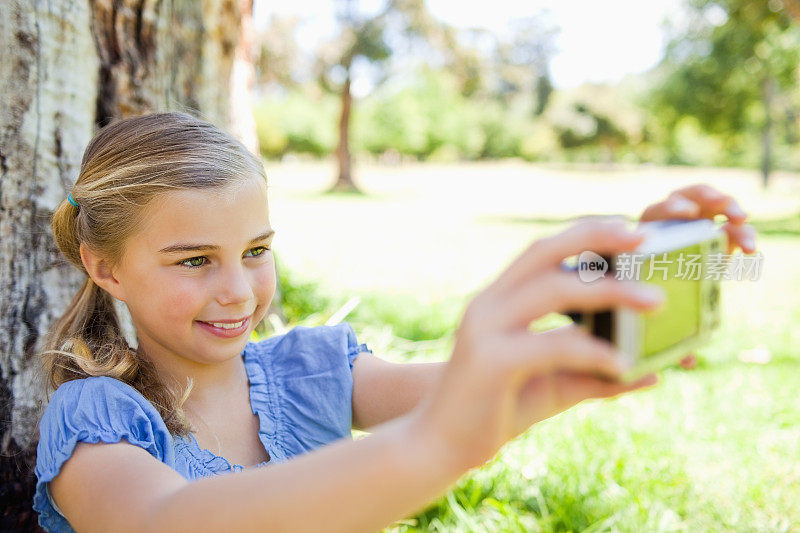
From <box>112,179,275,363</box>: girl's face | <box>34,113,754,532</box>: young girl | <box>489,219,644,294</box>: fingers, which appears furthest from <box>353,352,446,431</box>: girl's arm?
Answer: <box>489,219,644,294</box>: fingers

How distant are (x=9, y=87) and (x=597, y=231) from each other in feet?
6.05

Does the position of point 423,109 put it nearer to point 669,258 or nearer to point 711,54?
point 711,54

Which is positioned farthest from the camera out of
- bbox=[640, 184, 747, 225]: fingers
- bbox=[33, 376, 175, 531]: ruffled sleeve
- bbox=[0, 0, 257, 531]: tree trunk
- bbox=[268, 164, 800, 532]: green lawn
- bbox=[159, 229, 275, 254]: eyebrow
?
bbox=[268, 164, 800, 532]: green lawn

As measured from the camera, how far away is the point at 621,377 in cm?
78

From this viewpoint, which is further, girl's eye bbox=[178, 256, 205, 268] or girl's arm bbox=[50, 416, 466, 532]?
girl's eye bbox=[178, 256, 205, 268]

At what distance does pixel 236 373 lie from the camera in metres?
1.76

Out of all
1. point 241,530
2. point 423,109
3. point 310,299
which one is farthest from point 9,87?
point 423,109

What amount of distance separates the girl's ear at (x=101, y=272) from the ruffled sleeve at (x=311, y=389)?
1.39 feet

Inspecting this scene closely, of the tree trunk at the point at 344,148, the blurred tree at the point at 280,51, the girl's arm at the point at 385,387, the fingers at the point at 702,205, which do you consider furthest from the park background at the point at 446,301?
the blurred tree at the point at 280,51

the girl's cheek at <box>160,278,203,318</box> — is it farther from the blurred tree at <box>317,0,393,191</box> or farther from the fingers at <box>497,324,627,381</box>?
the blurred tree at <box>317,0,393,191</box>

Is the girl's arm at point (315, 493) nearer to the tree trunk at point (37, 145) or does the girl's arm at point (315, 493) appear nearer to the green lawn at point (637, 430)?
the tree trunk at point (37, 145)

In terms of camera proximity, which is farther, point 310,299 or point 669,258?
point 310,299

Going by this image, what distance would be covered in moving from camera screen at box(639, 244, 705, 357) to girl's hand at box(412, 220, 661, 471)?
0.18 ft

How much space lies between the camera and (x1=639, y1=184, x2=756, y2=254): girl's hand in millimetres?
1073
